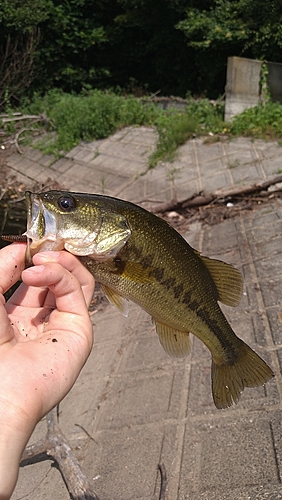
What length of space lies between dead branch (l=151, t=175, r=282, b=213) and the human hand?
644cm

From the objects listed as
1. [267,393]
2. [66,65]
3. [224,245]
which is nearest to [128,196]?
[224,245]

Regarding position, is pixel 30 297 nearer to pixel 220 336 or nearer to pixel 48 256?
pixel 48 256

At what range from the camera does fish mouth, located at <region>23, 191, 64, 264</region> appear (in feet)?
6.75

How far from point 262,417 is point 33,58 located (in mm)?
19257

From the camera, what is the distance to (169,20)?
18.9 metres

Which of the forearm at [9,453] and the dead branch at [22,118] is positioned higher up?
the forearm at [9,453]

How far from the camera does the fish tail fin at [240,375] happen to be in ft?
8.52

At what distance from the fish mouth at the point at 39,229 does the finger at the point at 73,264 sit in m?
0.05

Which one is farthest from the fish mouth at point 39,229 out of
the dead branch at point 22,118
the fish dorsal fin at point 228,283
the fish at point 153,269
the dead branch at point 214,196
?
the dead branch at point 22,118

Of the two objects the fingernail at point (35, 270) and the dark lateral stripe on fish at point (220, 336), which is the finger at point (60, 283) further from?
the dark lateral stripe on fish at point (220, 336)

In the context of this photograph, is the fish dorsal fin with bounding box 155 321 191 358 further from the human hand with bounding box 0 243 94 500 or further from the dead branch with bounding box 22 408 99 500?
the dead branch with bounding box 22 408 99 500

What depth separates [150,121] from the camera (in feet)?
44.4

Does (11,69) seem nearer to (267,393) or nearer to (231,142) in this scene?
(231,142)

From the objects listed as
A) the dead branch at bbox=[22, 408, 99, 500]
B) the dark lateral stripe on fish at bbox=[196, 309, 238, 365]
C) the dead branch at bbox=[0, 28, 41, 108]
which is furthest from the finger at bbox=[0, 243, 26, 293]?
the dead branch at bbox=[0, 28, 41, 108]
